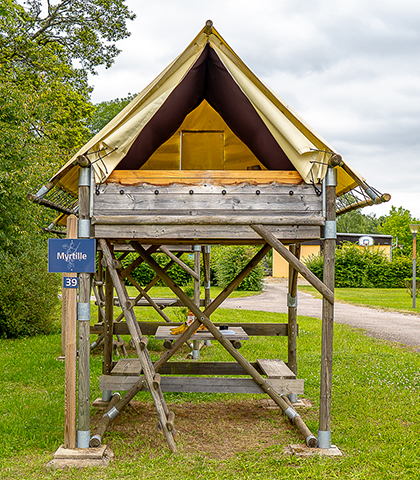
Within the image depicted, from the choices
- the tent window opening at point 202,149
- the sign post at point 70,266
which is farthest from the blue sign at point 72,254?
the tent window opening at point 202,149

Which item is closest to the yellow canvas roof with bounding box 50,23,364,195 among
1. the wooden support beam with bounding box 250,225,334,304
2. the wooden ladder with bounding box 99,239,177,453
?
the wooden support beam with bounding box 250,225,334,304

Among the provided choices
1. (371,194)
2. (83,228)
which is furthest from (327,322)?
(83,228)

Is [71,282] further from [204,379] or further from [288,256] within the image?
[288,256]

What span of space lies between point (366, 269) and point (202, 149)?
92.2ft

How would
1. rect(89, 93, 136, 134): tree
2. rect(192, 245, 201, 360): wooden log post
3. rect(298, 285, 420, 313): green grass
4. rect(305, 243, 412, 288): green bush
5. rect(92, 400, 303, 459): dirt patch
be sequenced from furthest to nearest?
rect(89, 93, 136, 134): tree < rect(305, 243, 412, 288): green bush < rect(298, 285, 420, 313): green grass < rect(192, 245, 201, 360): wooden log post < rect(92, 400, 303, 459): dirt patch

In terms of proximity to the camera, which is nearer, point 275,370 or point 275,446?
point 275,446

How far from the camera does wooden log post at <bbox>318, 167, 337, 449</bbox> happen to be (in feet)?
17.5

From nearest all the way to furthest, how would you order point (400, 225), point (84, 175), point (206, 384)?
point (84, 175) → point (206, 384) → point (400, 225)

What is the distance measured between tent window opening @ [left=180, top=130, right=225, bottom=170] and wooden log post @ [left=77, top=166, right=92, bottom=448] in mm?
2212

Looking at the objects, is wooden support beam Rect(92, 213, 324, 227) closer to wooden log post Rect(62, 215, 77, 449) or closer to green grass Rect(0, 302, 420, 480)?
wooden log post Rect(62, 215, 77, 449)

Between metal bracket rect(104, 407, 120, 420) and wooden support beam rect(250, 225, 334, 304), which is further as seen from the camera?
metal bracket rect(104, 407, 120, 420)

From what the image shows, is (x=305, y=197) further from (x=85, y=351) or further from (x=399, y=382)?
(x=399, y=382)

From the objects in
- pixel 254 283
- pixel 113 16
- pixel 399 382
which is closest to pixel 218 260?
pixel 254 283

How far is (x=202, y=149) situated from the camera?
7.30 m
